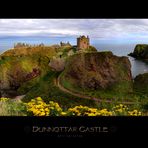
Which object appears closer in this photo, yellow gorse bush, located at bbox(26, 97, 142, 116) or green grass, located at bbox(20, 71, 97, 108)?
yellow gorse bush, located at bbox(26, 97, 142, 116)

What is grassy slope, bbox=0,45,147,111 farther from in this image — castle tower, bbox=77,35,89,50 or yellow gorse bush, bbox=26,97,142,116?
castle tower, bbox=77,35,89,50

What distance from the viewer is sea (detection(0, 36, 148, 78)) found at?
8008 mm

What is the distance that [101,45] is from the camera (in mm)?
8055

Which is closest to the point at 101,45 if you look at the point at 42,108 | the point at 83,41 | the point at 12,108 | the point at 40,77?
the point at 83,41

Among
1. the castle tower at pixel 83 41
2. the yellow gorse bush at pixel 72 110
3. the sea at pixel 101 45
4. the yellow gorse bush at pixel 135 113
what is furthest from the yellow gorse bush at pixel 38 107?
the yellow gorse bush at pixel 135 113

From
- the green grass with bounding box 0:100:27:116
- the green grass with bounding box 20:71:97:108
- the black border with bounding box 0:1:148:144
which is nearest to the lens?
the black border with bounding box 0:1:148:144

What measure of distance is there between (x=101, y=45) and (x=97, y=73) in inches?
13.2

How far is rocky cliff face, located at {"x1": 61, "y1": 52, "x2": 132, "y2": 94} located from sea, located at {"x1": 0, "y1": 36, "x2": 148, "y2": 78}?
0.09 meters

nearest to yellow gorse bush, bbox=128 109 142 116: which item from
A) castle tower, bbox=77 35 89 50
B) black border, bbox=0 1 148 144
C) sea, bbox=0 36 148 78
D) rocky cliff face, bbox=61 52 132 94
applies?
black border, bbox=0 1 148 144
